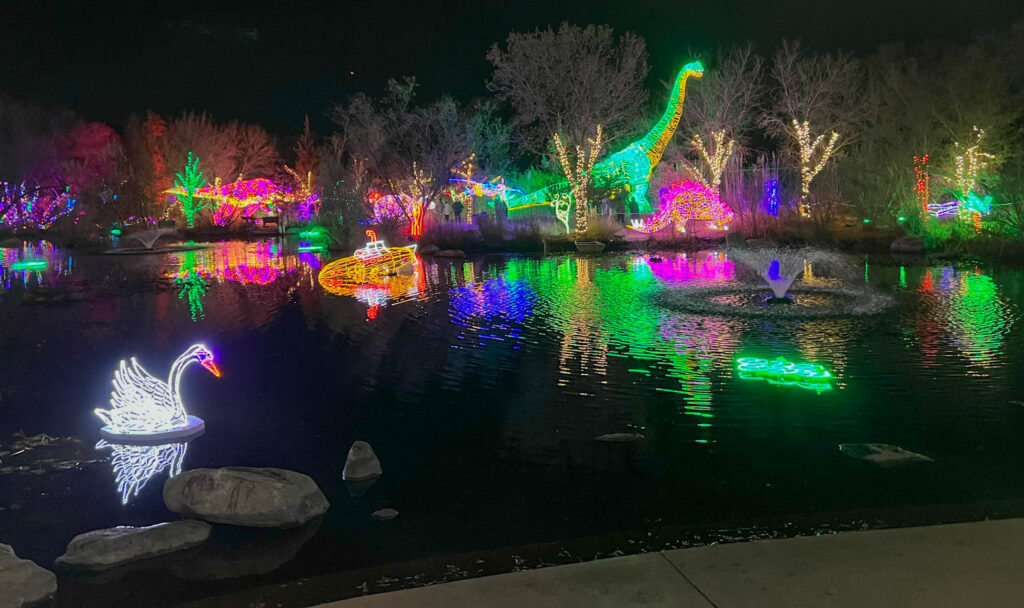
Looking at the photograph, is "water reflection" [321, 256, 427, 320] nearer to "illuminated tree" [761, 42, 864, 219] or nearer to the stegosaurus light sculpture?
the stegosaurus light sculpture

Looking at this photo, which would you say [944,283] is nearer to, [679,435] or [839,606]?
[679,435]

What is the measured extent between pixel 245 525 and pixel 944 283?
16.0 m

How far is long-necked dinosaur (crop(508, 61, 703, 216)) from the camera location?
37.3m

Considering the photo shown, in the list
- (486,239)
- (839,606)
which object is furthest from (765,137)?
(839,606)

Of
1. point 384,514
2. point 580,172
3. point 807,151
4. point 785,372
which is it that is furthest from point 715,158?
point 384,514

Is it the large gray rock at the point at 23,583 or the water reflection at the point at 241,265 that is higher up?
the water reflection at the point at 241,265

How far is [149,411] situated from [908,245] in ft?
78.4

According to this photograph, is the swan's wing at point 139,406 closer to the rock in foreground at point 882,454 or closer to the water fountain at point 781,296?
the rock in foreground at point 882,454

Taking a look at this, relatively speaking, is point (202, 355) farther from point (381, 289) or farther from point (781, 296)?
point (381, 289)

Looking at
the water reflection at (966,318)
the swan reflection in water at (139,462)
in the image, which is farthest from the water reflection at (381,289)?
the water reflection at (966,318)

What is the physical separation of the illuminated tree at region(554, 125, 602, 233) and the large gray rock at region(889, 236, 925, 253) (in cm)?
1372

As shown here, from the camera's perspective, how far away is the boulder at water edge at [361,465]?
5.96 meters

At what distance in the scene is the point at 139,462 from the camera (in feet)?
21.5

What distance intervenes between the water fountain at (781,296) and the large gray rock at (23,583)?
1059 cm
